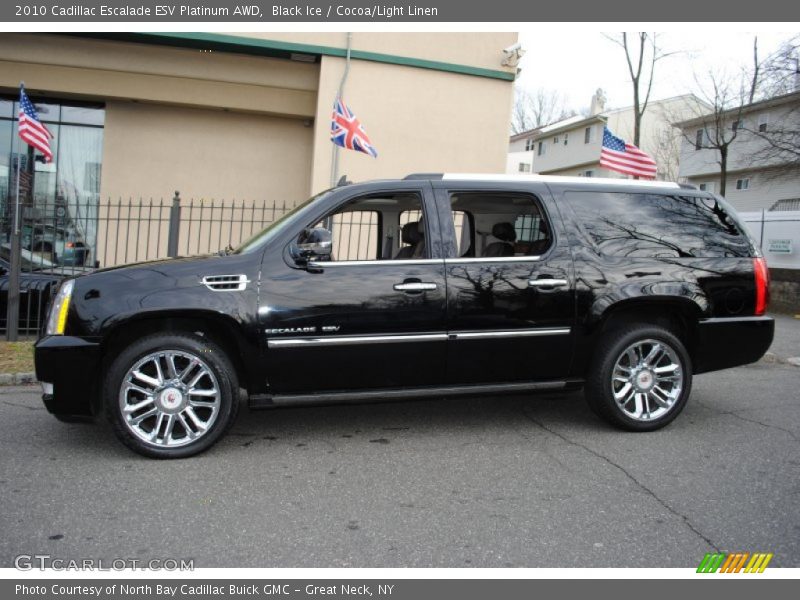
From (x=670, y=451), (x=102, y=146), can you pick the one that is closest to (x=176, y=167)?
(x=102, y=146)

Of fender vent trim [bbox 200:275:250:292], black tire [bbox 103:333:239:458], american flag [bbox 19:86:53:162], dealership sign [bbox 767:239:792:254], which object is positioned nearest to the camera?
black tire [bbox 103:333:239:458]

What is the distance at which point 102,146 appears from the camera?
12641 millimetres

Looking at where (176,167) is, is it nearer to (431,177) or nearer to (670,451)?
(431,177)

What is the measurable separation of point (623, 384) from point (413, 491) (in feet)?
6.61

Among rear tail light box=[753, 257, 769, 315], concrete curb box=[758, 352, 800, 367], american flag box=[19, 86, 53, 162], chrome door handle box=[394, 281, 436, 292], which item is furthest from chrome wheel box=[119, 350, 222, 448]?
concrete curb box=[758, 352, 800, 367]

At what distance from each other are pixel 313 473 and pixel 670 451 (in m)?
2.50

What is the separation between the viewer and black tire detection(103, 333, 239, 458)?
3.93 m

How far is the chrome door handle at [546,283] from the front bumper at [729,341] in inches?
47.4

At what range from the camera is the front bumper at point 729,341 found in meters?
4.83

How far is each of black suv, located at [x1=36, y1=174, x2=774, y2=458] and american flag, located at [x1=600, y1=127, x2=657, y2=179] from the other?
18.8 ft

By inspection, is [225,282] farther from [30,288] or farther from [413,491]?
[30,288]

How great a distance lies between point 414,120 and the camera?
39.4 feet

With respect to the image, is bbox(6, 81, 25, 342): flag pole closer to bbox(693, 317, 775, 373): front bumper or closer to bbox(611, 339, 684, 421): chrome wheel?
bbox(611, 339, 684, 421): chrome wheel

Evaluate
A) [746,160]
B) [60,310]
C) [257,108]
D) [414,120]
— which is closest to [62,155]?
[257,108]
